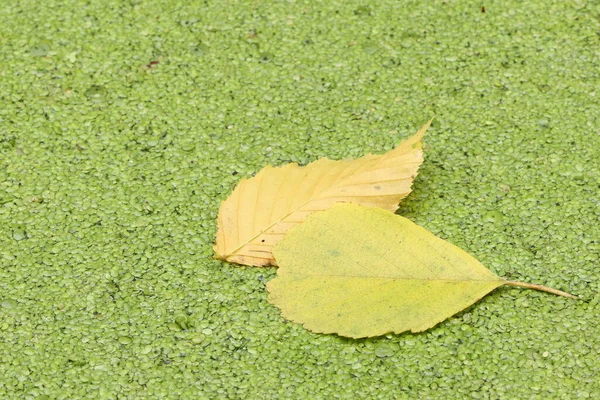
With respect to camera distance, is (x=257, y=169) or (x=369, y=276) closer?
(x=369, y=276)

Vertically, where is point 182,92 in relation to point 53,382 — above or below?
above

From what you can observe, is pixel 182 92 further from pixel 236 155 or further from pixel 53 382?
pixel 53 382

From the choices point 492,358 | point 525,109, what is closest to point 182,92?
point 525,109

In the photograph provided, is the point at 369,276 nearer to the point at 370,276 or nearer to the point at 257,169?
the point at 370,276

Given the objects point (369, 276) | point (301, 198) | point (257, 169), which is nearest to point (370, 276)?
point (369, 276)

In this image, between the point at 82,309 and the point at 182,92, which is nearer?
the point at 82,309
